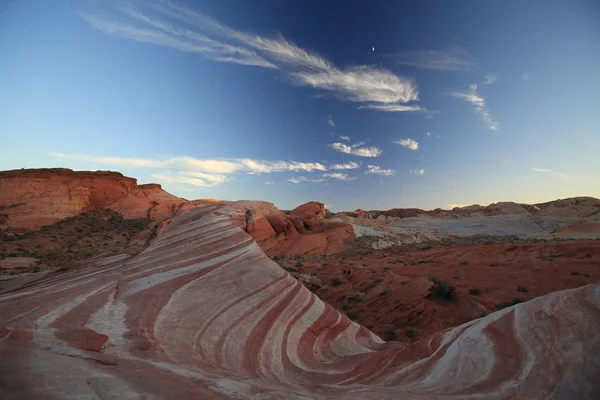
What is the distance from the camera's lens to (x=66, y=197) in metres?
37.7

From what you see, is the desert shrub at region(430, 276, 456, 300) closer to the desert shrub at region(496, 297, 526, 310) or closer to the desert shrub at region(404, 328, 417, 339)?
the desert shrub at region(496, 297, 526, 310)

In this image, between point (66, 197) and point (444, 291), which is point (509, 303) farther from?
point (66, 197)

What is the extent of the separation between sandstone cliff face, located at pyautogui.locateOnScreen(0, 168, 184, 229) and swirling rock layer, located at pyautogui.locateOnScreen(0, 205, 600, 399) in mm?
35853

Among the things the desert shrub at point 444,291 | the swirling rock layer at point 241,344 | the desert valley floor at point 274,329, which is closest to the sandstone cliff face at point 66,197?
the desert valley floor at point 274,329

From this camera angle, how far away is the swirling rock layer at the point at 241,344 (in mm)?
2625

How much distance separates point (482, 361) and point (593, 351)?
1.29 m

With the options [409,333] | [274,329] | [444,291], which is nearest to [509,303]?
[444,291]

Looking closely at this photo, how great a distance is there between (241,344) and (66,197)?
1771 inches

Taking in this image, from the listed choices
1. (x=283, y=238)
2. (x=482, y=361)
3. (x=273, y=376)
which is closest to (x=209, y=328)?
(x=273, y=376)

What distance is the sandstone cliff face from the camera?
33469mm

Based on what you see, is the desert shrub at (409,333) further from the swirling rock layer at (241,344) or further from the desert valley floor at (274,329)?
the swirling rock layer at (241,344)

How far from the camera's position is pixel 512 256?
20.2 m

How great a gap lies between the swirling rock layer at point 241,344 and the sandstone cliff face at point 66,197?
35.9 meters

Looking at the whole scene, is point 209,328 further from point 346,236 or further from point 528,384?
point 346,236
